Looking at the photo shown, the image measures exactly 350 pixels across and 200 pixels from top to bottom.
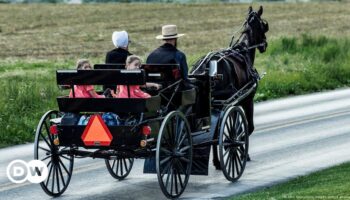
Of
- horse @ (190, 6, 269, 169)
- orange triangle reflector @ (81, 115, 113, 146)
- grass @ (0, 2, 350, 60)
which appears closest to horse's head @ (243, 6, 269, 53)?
horse @ (190, 6, 269, 169)

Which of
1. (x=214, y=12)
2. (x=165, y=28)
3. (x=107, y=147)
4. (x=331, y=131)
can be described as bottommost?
(x=214, y=12)

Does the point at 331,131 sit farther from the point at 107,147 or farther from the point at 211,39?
the point at 211,39

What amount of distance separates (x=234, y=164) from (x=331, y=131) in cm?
523

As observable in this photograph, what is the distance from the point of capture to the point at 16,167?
46.4ft

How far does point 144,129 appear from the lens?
1134 centimetres

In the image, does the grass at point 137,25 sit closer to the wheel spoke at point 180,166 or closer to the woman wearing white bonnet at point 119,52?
the woman wearing white bonnet at point 119,52

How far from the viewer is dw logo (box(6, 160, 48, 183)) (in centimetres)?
1184

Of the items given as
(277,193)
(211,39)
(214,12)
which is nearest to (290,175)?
(277,193)

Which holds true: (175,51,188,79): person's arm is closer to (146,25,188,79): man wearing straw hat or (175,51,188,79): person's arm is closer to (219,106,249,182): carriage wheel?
(146,25,188,79): man wearing straw hat

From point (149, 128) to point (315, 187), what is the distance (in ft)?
6.88

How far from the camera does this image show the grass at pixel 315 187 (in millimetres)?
11086

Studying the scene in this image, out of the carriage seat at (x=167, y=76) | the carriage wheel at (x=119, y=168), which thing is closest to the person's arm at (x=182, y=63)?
the carriage seat at (x=167, y=76)

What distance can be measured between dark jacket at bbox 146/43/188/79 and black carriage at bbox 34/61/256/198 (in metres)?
0.26

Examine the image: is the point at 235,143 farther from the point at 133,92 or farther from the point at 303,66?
the point at 303,66
